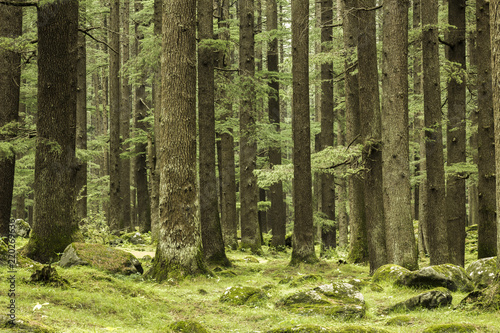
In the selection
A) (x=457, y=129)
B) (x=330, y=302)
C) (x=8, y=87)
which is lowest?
(x=330, y=302)

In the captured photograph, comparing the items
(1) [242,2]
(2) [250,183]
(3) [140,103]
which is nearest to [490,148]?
(2) [250,183]

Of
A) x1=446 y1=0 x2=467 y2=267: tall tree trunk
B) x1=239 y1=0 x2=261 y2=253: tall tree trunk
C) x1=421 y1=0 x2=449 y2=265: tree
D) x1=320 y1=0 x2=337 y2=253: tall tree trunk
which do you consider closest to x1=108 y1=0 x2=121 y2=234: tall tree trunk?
x1=239 y1=0 x2=261 y2=253: tall tree trunk

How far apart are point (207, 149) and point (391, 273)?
6.29 metres

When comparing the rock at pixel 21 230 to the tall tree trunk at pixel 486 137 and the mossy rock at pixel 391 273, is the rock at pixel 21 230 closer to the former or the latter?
the mossy rock at pixel 391 273

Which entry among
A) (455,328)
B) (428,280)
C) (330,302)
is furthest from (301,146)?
(455,328)

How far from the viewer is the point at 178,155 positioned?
32.7ft

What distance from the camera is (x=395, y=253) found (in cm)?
1039

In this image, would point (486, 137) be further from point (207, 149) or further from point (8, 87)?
point (8, 87)

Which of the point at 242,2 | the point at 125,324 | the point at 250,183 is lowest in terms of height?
the point at 125,324

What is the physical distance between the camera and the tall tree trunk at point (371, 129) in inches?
448

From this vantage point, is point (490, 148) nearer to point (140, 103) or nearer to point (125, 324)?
point (125, 324)

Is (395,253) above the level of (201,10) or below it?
below

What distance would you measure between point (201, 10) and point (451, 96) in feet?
27.6

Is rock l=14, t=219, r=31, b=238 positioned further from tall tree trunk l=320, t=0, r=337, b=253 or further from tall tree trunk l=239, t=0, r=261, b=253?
tall tree trunk l=320, t=0, r=337, b=253
